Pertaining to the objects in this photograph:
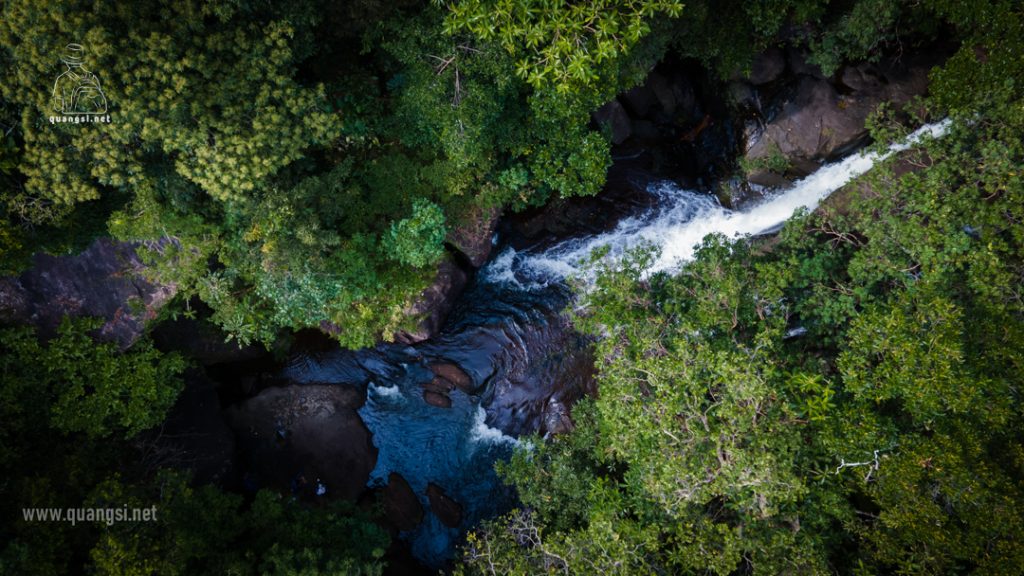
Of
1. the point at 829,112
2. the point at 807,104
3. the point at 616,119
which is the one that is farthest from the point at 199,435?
the point at 829,112

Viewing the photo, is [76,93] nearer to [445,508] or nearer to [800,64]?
[445,508]

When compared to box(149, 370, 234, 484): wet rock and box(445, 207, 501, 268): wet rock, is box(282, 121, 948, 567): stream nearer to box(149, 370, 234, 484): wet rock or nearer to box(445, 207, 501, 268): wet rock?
box(445, 207, 501, 268): wet rock

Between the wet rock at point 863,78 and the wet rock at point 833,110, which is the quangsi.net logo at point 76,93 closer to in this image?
the wet rock at point 833,110

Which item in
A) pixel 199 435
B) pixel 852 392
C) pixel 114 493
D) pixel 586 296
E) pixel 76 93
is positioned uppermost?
pixel 76 93

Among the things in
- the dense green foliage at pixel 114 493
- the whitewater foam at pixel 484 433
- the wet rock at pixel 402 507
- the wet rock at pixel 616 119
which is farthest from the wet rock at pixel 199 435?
the wet rock at pixel 616 119

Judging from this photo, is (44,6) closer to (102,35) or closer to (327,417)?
(102,35)

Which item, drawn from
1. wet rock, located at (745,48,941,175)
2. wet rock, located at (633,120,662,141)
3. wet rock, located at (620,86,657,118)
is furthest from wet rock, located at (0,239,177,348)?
wet rock, located at (745,48,941,175)
